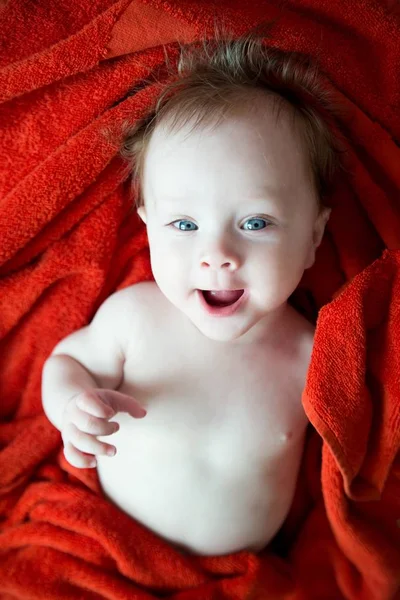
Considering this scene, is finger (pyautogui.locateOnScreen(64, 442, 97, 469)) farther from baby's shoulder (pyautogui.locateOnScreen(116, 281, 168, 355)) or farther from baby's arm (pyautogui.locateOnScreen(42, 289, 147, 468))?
baby's shoulder (pyautogui.locateOnScreen(116, 281, 168, 355))

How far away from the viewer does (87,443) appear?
85cm

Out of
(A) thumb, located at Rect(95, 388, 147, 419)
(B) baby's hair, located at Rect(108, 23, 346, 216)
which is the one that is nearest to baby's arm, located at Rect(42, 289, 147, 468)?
(A) thumb, located at Rect(95, 388, 147, 419)

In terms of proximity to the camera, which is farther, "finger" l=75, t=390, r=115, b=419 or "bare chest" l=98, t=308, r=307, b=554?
"bare chest" l=98, t=308, r=307, b=554

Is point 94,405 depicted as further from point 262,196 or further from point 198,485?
point 262,196

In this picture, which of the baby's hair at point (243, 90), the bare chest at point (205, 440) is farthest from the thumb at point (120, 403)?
the baby's hair at point (243, 90)

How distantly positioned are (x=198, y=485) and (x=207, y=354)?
0.21m

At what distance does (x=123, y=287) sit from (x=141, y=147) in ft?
0.85

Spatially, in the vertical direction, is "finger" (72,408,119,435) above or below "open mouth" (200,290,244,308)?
below

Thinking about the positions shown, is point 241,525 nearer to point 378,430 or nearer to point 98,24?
point 378,430

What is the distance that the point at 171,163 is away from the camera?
2.93ft

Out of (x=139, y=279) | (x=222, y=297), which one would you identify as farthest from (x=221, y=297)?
(x=139, y=279)

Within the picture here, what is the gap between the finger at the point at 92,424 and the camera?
843 mm

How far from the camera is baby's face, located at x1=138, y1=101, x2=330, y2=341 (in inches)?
34.0

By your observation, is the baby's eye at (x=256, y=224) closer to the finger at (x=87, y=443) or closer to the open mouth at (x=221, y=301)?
the open mouth at (x=221, y=301)
